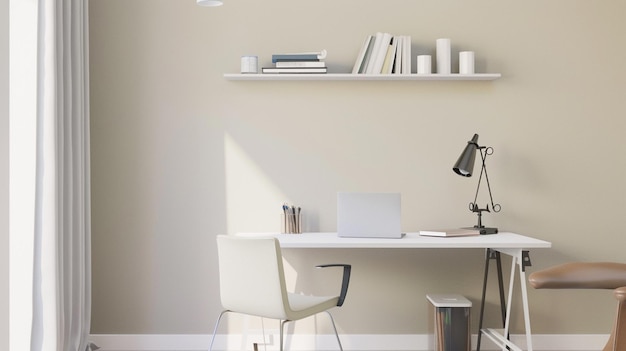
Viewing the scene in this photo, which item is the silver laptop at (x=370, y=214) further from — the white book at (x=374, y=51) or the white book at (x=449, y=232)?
the white book at (x=374, y=51)

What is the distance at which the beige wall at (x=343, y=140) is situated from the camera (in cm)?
392

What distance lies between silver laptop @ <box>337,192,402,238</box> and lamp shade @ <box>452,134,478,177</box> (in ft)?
1.55

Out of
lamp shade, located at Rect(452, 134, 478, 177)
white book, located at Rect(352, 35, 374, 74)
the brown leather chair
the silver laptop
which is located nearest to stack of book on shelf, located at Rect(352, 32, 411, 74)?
white book, located at Rect(352, 35, 374, 74)

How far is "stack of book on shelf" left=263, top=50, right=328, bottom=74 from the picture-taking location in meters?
3.77

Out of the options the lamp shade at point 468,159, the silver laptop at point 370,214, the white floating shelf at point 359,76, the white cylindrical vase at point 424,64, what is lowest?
the silver laptop at point 370,214

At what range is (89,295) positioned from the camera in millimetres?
3689

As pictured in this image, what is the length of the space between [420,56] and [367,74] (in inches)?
11.9

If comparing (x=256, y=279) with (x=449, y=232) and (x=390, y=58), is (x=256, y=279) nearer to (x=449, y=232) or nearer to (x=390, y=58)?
(x=449, y=232)

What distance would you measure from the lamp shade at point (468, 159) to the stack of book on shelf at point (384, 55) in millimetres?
513

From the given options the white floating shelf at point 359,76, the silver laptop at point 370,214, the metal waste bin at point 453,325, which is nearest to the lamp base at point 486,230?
the metal waste bin at point 453,325

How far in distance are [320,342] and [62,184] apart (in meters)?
1.63

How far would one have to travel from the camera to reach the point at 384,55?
12.5 ft

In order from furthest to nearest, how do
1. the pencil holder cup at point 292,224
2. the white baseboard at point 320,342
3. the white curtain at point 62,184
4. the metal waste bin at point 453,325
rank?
the white baseboard at point 320,342 → the pencil holder cup at point 292,224 → the metal waste bin at point 453,325 → the white curtain at point 62,184

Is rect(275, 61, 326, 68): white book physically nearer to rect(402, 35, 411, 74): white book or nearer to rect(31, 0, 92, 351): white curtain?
rect(402, 35, 411, 74): white book
